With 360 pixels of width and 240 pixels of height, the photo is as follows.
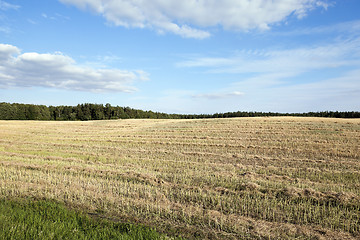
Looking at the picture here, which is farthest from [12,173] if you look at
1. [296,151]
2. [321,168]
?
[296,151]

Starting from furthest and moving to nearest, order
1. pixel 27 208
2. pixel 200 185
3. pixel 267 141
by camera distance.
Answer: pixel 267 141
pixel 200 185
pixel 27 208

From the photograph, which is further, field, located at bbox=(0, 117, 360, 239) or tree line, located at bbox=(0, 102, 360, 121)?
tree line, located at bbox=(0, 102, 360, 121)

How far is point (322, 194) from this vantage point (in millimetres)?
8820

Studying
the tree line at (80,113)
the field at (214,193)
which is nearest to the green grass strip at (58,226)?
the field at (214,193)

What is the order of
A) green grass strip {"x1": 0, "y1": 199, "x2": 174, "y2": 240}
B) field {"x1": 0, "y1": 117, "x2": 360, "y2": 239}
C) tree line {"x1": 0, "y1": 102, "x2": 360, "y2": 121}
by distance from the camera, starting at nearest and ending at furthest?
green grass strip {"x1": 0, "y1": 199, "x2": 174, "y2": 240}, field {"x1": 0, "y1": 117, "x2": 360, "y2": 239}, tree line {"x1": 0, "y1": 102, "x2": 360, "y2": 121}

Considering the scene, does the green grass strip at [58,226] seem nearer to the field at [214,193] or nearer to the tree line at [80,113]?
the field at [214,193]

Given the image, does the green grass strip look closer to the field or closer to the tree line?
the field

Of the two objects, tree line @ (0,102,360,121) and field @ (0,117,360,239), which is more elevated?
tree line @ (0,102,360,121)

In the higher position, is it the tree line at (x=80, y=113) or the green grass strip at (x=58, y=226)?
the tree line at (x=80, y=113)

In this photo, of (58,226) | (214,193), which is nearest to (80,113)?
(214,193)

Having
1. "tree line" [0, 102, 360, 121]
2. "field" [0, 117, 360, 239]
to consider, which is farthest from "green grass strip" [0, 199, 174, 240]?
"tree line" [0, 102, 360, 121]

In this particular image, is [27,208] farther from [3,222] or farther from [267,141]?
[267,141]

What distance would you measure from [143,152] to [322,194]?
13477 millimetres

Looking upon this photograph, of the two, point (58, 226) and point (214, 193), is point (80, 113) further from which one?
point (58, 226)
